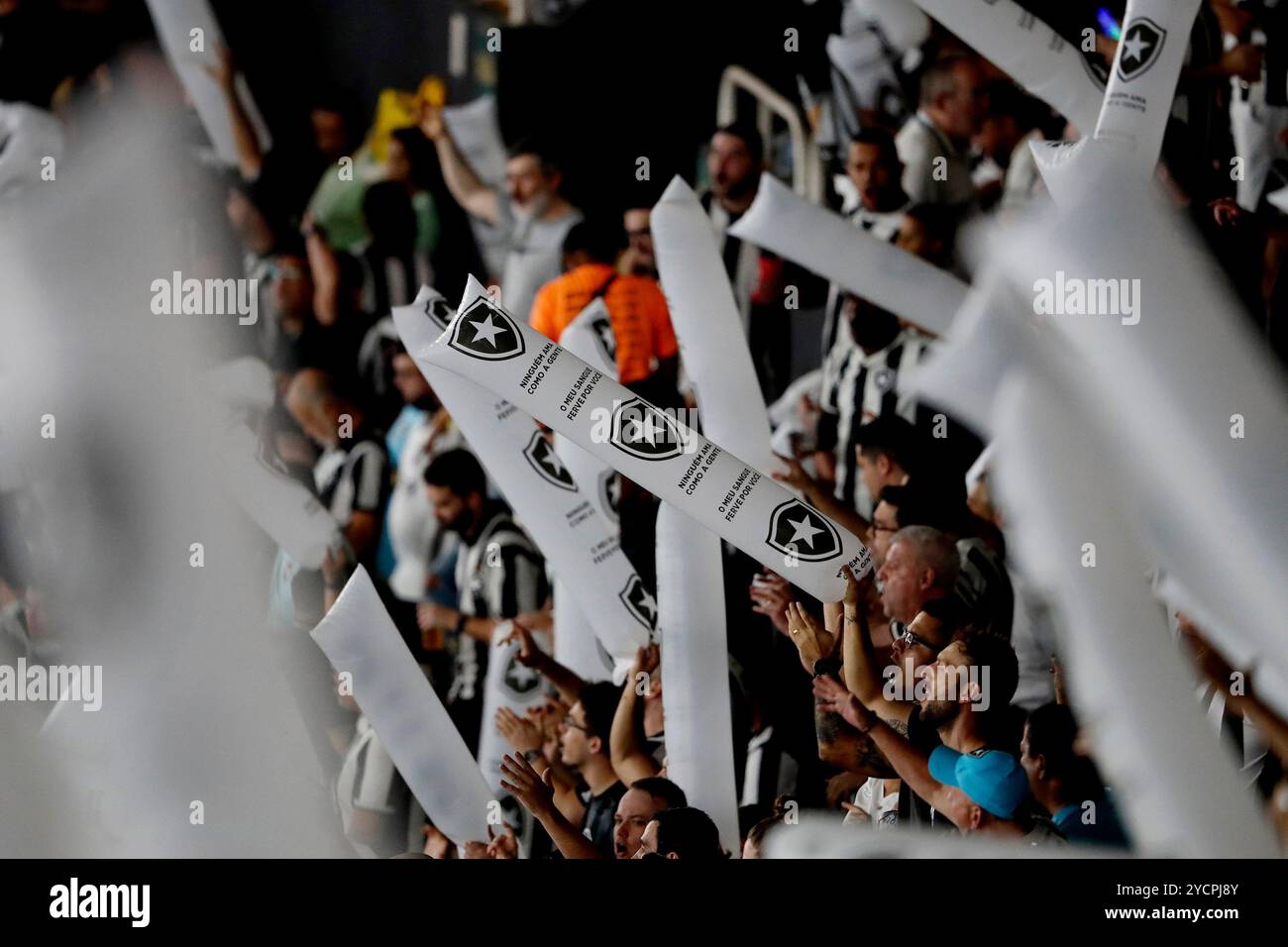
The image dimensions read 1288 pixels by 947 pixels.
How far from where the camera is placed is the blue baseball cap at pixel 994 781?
10.4 feet

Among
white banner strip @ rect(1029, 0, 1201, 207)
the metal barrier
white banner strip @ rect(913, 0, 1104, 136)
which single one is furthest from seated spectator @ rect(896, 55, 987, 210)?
white banner strip @ rect(1029, 0, 1201, 207)

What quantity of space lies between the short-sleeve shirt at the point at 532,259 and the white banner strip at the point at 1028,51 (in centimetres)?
187

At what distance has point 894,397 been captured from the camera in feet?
17.0

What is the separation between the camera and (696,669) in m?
4.06

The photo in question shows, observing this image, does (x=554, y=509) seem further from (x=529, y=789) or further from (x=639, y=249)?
(x=639, y=249)

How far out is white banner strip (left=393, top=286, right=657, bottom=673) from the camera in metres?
4.44

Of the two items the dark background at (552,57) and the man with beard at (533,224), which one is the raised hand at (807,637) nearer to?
the dark background at (552,57)

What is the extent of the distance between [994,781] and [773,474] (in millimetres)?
1414

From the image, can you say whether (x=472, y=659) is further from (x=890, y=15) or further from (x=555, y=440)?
(x=890, y=15)

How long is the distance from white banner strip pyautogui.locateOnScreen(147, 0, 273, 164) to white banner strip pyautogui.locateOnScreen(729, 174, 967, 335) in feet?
11.8

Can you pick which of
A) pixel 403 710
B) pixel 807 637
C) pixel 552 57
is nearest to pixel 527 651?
pixel 403 710

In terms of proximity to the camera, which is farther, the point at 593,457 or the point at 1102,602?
the point at 593,457

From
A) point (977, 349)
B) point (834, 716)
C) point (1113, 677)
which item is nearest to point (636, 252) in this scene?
point (834, 716)

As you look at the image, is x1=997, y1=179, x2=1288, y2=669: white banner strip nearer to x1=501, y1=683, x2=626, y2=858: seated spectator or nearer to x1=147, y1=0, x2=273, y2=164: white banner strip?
x1=501, y1=683, x2=626, y2=858: seated spectator
